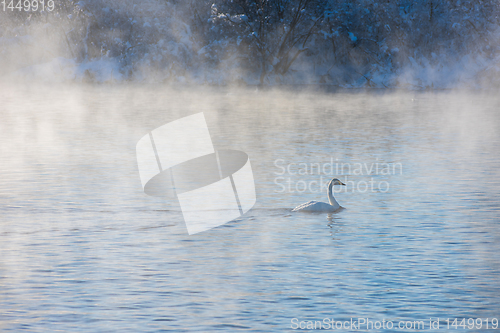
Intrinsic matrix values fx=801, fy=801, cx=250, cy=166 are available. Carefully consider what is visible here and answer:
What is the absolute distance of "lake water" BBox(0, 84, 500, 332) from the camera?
11734mm

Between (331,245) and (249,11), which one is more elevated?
(249,11)

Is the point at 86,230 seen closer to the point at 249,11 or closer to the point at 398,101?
the point at 398,101

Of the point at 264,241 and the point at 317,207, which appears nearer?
the point at 264,241

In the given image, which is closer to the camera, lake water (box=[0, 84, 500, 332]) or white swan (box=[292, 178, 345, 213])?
lake water (box=[0, 84, 500, 332])

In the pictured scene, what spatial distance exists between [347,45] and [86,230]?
5441 centimetres

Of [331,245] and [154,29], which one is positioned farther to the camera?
[154,29]

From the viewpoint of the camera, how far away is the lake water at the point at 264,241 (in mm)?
11734

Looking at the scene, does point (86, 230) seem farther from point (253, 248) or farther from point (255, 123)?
point (255, 123)

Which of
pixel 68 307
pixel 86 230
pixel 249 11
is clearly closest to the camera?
pixel 68 307

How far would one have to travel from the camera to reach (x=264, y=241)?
1602 centimetres

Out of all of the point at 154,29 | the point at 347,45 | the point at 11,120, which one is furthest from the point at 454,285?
the point at 154,29

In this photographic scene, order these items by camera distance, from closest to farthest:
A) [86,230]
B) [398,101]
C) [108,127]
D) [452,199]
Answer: [86,230]
[452,199]
[108,127]
[398,101]

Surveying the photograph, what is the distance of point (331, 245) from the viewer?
1567 cm

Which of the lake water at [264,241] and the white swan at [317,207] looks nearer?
the lake water at [264,241]
